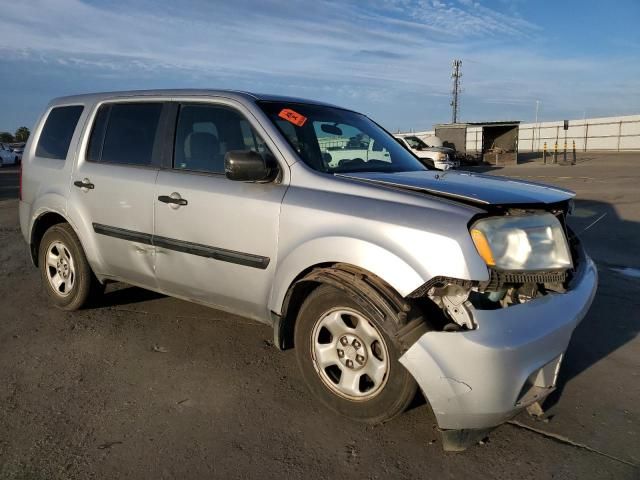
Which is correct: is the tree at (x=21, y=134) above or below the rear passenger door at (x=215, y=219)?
below

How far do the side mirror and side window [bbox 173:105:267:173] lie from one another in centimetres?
28

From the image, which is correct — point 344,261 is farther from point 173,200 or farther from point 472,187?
point 173,200

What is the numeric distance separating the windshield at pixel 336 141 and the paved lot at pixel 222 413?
58.0 inches

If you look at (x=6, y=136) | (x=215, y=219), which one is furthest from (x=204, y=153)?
(x=6, y=136)

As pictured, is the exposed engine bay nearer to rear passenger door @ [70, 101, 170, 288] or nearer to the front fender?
the front fender

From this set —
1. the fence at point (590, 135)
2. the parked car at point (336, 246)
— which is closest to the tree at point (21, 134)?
the fence at point (590, 135)

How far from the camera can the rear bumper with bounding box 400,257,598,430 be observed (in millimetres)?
2438

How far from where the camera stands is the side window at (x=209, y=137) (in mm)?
3627

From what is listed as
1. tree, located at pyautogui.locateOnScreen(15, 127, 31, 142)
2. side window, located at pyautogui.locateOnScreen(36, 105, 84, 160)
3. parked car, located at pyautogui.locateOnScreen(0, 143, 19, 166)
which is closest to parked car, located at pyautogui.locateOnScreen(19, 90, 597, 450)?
side window, located at pyautogui.locateOnScreen(36, 105, 84, 160)

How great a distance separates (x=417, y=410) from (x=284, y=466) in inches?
35.8

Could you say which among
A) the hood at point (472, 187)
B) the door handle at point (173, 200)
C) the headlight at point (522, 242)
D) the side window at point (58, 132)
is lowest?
the headlight at point (522, 242)

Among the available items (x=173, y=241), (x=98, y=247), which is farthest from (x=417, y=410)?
(x=98, y=247)

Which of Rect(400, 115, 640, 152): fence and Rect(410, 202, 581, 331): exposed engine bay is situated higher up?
Rect(410, 202, 581, 331): exposed engine bay

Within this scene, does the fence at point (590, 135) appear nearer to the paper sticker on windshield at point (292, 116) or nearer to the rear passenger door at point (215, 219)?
the paper sticker on windshield at point (292, 116)
